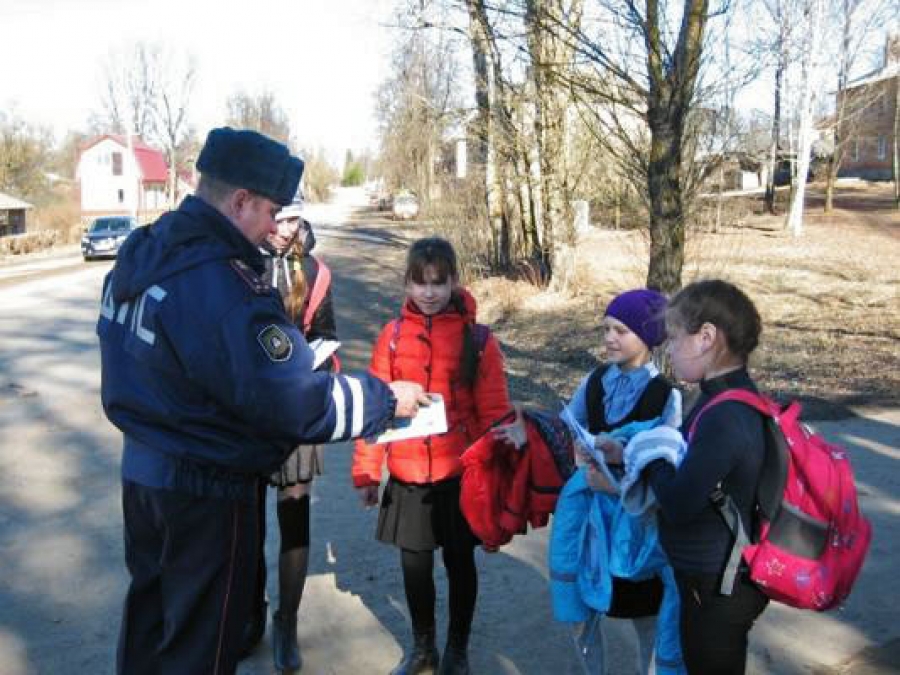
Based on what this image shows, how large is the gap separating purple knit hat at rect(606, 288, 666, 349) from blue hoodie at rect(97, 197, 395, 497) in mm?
1245

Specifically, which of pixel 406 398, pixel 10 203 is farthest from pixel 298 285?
pixel 10 203

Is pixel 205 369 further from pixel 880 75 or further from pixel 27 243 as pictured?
pixel 880 75

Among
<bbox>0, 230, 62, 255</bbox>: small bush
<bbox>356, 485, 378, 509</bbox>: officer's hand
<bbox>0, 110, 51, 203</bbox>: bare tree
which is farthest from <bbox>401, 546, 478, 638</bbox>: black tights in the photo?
<bbox>0, 110, 51, 203</bbox>: bare tree

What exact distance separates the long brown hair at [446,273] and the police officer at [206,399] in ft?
3.37

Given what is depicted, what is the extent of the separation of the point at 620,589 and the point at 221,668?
4.45ft

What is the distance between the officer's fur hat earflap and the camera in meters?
2.38

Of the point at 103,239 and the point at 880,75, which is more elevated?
the point at 880,75

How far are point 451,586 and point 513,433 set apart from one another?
80 centimetres

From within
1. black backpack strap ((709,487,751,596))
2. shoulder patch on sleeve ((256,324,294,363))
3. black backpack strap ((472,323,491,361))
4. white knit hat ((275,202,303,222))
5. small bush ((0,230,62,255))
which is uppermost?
white knit hat ((275,202,303,222))

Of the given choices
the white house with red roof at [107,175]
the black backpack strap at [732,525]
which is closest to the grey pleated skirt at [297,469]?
the black backpack strap at [732,525]

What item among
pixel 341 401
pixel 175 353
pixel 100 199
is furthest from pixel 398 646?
pixel 100 199

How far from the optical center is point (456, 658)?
11.7ft

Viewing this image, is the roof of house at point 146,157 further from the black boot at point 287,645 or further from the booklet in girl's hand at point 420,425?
the booklet in girl's hand at point 420,425

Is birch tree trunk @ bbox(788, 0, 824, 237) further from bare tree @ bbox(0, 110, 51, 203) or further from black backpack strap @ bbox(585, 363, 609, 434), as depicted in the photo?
bare tree @ bbox(0, 110, 51, 203)
